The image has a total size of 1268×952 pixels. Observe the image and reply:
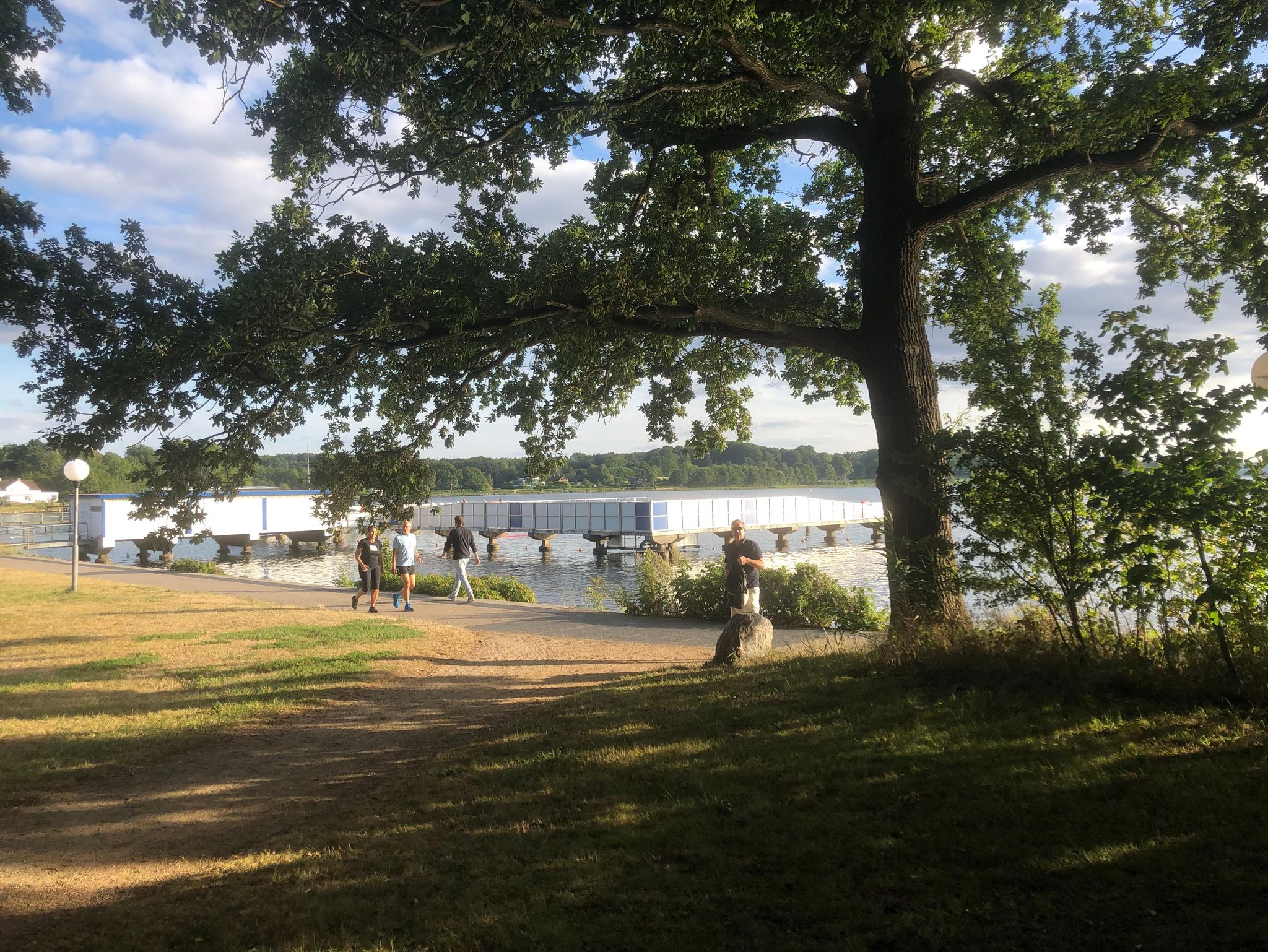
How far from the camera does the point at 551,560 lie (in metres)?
41.2

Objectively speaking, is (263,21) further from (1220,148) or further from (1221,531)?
(1220,148)

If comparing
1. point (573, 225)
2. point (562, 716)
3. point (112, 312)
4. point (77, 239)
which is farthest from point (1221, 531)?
point (77, 239)

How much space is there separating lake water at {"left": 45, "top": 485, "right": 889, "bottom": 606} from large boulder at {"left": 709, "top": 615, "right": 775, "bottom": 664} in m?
6.38

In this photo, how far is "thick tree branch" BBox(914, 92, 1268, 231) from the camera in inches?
345

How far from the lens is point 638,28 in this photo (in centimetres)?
813

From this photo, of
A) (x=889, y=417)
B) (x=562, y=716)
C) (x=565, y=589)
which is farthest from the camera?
(x=565, y=589)

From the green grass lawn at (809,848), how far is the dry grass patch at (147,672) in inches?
123

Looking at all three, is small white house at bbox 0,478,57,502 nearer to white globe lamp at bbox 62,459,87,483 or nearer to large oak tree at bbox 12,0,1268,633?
white globe lamp at bbox 62,459,87,483

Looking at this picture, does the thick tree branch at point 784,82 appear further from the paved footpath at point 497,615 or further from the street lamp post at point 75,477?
the street lamp post at point 75,477

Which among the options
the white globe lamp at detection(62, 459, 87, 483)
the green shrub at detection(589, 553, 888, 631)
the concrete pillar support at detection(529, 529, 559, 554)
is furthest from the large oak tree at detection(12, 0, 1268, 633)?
the concrete pillar support at detection(529, 529, 559, 554)

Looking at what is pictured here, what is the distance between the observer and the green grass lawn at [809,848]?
3.56 m

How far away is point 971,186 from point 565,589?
18982mm

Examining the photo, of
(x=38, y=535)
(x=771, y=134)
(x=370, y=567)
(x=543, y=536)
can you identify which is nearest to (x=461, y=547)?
(x=370, y=567)

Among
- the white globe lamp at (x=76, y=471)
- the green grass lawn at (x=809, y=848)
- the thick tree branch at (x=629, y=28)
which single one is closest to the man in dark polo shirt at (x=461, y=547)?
the white globe lamp at (x=76, y=471)
